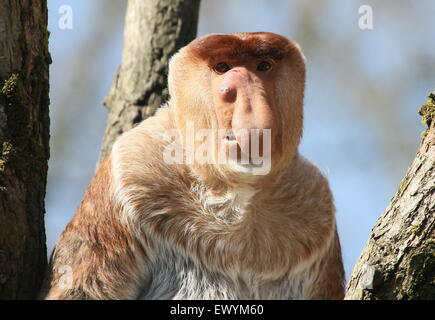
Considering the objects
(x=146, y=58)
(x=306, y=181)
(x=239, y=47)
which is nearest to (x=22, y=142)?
(x=239, y=47)

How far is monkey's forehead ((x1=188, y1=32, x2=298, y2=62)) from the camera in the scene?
4684mm

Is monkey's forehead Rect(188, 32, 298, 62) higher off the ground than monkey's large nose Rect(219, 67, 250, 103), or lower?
higher

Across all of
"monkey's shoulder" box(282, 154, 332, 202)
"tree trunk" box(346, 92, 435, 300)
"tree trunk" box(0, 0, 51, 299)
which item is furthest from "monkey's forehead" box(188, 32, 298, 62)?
"tree trunk" box(346, 92, 435, 300)

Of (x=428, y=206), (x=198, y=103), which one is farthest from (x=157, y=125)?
(x=428, y=206)

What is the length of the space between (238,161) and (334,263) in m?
1.31

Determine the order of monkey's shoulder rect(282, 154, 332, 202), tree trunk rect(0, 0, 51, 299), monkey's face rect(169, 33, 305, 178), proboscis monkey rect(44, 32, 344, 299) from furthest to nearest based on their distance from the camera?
1. monkey's shoulder rect(282, 154, 332, 202)
2. proboscis monkey rect(44, 32, 344, 299)
3. monkey's face rect(169, 33, 305, 178)
4. tree trunk rect(0, 0, 51, 299)

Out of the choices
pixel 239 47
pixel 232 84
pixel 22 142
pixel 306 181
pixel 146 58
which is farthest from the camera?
pixel 146 58

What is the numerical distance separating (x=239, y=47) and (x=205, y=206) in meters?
1.05

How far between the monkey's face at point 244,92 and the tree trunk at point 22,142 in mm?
892

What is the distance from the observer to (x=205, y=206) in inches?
192

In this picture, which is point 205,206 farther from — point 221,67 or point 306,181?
point 221,67

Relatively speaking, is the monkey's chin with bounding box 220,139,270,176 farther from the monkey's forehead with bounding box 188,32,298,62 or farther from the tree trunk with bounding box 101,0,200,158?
the tree trunk with bounding box 101,0,200,158

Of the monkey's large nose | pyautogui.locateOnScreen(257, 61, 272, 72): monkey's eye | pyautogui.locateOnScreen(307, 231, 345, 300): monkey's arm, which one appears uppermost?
pyautogui.locateOnScreen(257, 61, 272, 72): monkey's eye

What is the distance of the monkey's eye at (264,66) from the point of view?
15.4 ft
